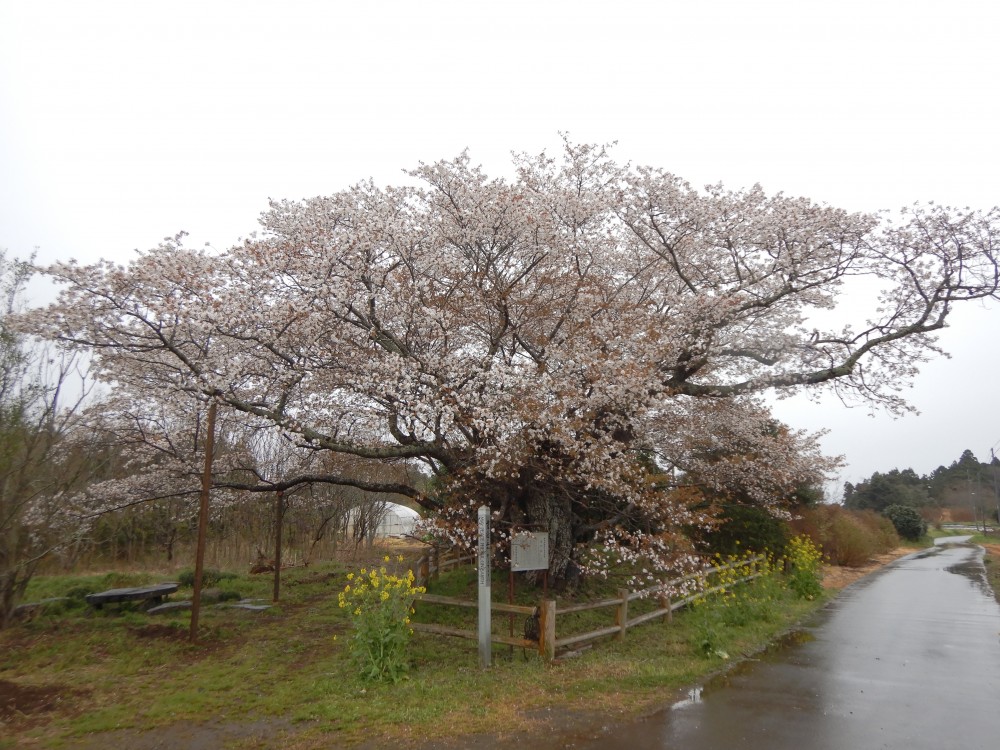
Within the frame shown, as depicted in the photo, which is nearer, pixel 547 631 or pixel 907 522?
pixel 547 631

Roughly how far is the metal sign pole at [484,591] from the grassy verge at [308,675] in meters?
0.21

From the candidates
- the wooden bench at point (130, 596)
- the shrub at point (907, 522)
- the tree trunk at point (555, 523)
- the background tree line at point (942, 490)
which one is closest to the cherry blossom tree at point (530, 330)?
the tree trunk at point (555, 523)

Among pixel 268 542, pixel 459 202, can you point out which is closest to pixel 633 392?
pixel 459 202

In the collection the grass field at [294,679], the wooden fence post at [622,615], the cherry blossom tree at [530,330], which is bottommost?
the grass field at [294,679]

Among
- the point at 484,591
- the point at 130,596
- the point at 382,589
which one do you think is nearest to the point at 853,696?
the point at 484,591

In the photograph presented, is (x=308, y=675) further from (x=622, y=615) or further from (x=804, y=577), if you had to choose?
(x=804, y=577)

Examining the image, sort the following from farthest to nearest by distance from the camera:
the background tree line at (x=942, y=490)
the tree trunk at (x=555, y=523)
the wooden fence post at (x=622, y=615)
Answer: the background tree line at (x=942, y=490)
the tree trunk at (x=555, y=523)
the wooden fence post at (x=622, y=615)

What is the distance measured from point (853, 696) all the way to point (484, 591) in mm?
4155

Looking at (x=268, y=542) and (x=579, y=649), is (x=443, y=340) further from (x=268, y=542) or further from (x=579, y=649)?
(x=268, y=542)

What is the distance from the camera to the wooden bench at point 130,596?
10.3m

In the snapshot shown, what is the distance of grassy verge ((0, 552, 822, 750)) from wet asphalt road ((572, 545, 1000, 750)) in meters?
0.57

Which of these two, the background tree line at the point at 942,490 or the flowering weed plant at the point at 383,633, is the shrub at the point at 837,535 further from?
the background tree line at the point at 942,490

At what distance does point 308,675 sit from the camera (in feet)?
24.7

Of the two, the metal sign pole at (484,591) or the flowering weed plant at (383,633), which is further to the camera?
the metal sign pole at (484,591)
